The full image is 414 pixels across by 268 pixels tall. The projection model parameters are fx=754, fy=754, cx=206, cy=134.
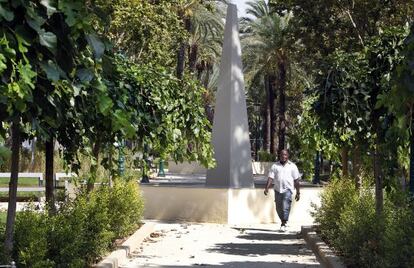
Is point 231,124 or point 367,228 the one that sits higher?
point 231,124

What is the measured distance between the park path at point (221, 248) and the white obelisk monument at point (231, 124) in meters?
2.41

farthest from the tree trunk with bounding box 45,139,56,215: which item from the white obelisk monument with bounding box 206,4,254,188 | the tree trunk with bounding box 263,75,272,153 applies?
the tree trunk with bounding box 263,75,272,153

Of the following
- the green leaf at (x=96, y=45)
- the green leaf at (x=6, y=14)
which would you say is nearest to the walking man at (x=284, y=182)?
the green leaf at (x=96, y=45)

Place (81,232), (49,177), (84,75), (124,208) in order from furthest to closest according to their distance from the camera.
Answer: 1. (124,208)
2. (49,177)
3. (81,232)
4. (84,75)

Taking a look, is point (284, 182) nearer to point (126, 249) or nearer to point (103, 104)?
point (126, 249)

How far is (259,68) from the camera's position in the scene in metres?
45.9

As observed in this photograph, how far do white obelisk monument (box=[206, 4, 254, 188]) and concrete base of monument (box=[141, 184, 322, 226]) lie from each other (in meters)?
1.37

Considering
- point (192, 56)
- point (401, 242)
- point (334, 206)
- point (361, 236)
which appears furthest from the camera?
point (192, 56)

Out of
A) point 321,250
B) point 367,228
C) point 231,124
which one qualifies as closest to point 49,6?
point 367,228

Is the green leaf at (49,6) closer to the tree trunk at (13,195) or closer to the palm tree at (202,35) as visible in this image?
the tree trunk at (13,195)

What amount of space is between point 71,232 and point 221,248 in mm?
5013

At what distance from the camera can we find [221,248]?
12648 mm

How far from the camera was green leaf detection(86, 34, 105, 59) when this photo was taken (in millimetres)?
4793

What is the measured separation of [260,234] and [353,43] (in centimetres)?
746
